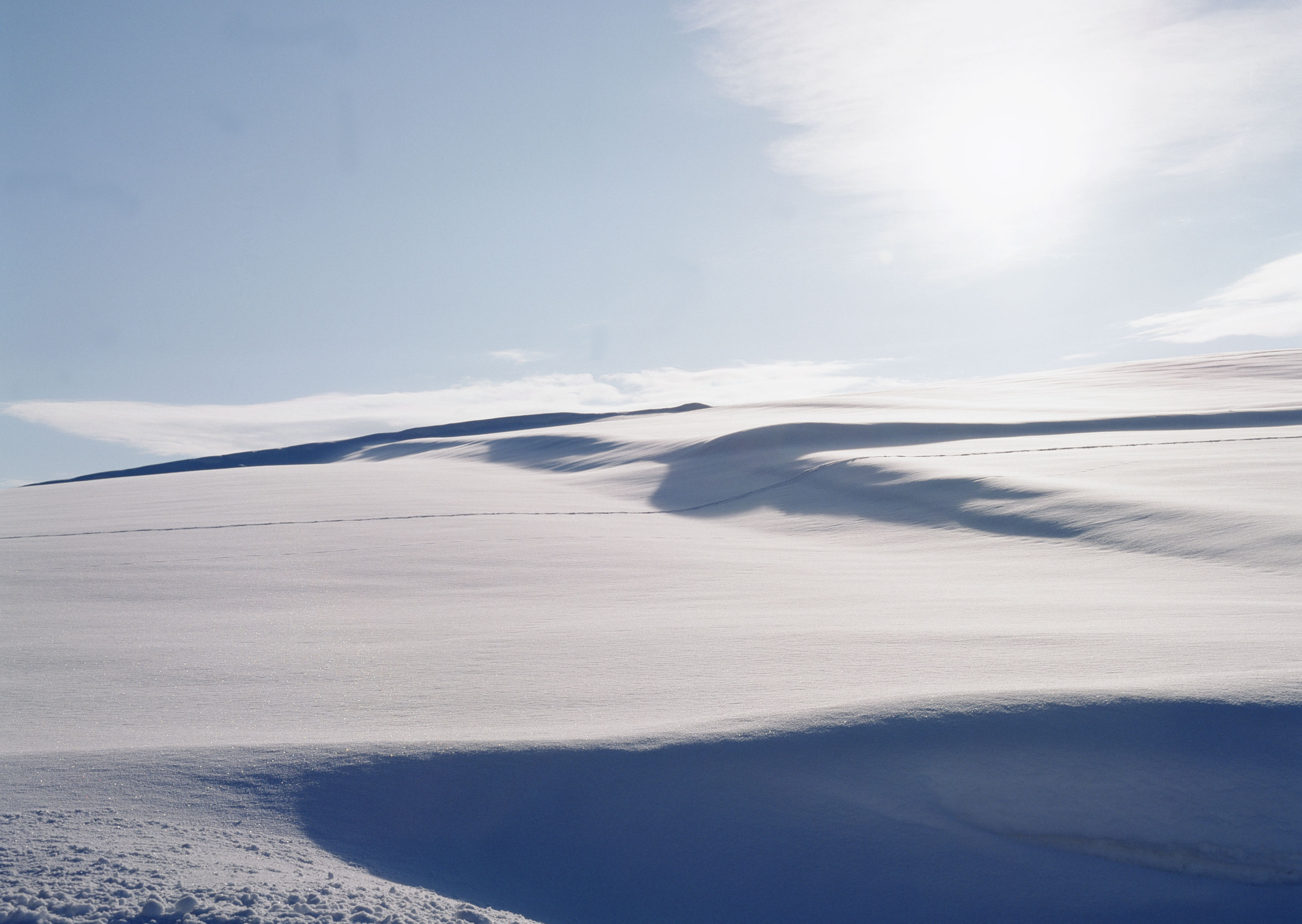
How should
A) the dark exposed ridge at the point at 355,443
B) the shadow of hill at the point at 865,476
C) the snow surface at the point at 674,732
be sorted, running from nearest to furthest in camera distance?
the snow surface at the point at 674,732
the shadow of hill at the point at 865,476
the dark exposed ridge at the point at 355,443

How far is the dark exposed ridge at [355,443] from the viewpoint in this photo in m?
18.6

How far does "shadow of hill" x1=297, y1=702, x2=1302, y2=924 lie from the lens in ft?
4.88

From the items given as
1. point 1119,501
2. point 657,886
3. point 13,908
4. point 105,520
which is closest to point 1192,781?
point 657,886

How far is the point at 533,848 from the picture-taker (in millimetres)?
1587

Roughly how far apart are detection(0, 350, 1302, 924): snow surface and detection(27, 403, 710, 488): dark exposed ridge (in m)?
15.4

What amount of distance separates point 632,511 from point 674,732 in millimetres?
5521

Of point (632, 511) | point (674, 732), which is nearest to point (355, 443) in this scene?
point (632, 511)

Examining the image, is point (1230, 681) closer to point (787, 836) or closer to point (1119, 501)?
point (787, 836)

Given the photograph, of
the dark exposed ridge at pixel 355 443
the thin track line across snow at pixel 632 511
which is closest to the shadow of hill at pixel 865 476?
the thin track line across snow at pixel 632 511

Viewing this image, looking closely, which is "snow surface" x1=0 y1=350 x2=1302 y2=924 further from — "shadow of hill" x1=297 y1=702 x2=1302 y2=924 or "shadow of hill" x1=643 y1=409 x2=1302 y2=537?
"shadow of hill" x1=643 y1=409 x2=1302 y2=537

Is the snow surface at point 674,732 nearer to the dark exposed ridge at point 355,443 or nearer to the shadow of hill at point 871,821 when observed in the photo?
the shadow of hill at point 871,821

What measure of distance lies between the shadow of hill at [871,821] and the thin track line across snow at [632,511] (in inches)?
187

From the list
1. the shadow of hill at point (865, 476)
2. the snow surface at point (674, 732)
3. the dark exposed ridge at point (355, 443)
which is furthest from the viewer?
the dark exposed ridge at point (355, 443)

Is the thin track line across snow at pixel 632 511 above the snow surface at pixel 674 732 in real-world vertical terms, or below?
above
